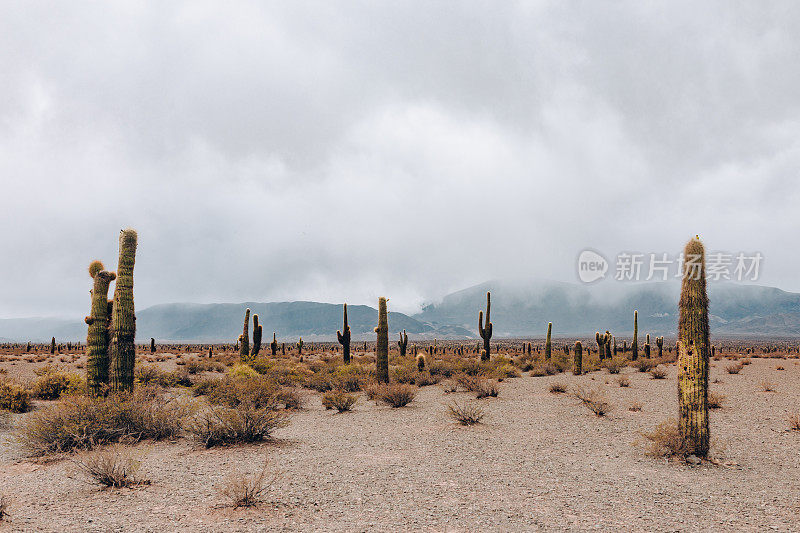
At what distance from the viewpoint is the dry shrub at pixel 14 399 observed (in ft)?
48.5

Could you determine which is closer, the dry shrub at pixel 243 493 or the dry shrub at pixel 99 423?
the dry shrub at pixel 243 493

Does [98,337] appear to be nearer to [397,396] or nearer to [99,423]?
[99,423]

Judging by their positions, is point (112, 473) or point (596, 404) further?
point (596, 404)

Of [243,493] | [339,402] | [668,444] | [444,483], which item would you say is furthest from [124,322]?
[668,444]

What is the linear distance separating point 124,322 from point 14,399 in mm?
4987

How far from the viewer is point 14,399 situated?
1489 centimetres

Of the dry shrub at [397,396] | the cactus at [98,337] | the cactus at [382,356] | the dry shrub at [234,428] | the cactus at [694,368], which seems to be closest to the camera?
the cactus at [694,368]

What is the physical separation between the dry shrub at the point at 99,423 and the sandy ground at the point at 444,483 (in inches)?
20.9

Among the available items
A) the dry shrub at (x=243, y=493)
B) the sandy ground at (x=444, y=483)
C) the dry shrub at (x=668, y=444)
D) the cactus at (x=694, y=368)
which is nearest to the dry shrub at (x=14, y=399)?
the sandy ground at (x=444, y=483)

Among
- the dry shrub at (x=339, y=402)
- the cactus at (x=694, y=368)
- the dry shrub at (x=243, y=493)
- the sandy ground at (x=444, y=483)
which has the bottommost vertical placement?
the dry shrub at (x=339, y=402)

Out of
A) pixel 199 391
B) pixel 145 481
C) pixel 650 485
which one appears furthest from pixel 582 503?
pixel 199 391

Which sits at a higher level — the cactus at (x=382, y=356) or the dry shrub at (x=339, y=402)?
the cactus at (x=382, y=356)

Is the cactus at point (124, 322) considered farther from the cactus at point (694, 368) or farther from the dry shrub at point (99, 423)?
the cactus at point (694, 368)

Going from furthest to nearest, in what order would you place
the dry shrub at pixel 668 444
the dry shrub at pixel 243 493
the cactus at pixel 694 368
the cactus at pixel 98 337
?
1. the cactus at pixel 98 337
2. the dry shrub at pixel 668 444
3. the cactus at pixel 694 368
4. the dry shrub at pixel 243 493
